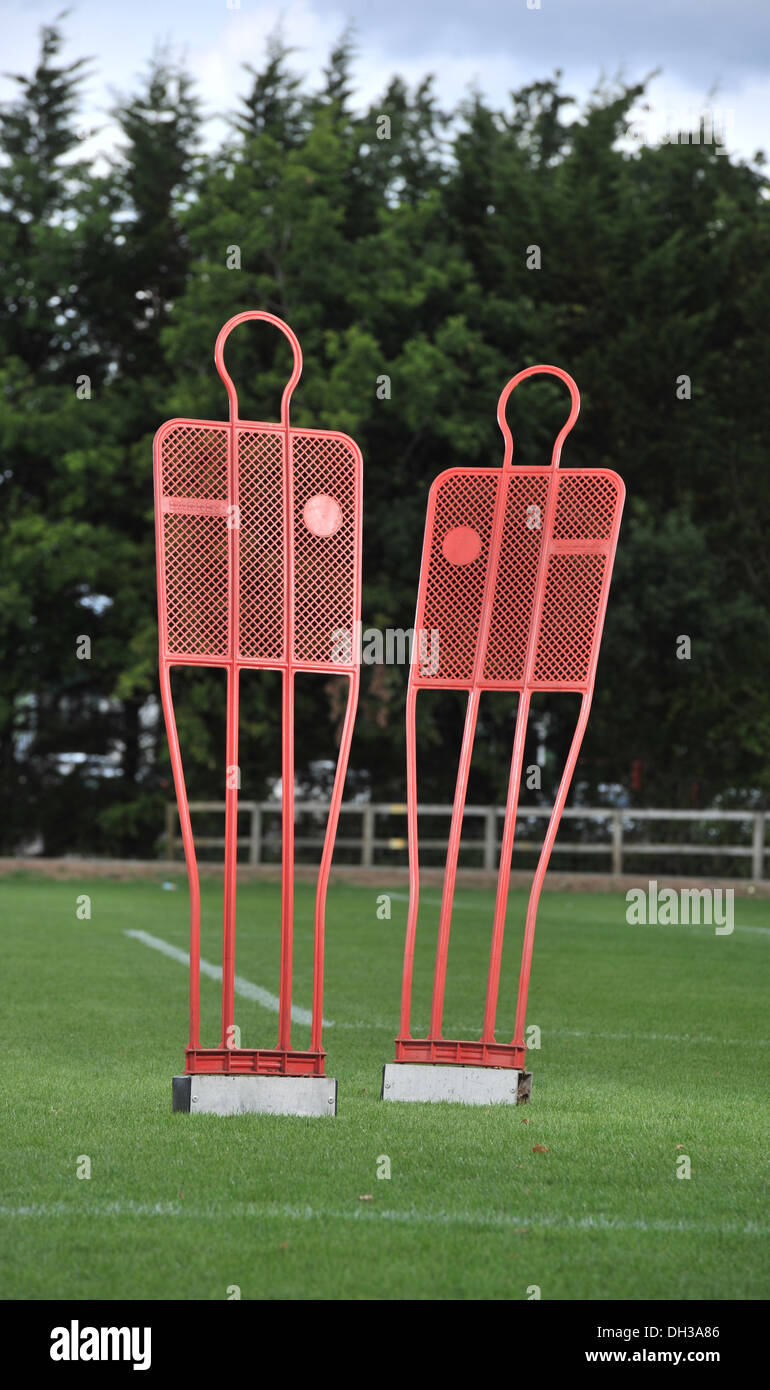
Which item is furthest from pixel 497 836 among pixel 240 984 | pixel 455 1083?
pixel 455 1083

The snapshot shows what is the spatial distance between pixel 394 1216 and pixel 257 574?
262 centimetres

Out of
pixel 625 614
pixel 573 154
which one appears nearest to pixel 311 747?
pixel 625 614

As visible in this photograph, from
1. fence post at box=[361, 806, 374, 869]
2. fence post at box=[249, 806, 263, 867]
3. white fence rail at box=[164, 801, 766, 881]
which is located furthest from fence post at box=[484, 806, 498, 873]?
fence post at box=[249, 806, 263, 867]

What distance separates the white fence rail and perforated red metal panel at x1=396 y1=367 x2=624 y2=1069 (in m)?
18.7

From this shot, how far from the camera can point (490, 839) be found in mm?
26453

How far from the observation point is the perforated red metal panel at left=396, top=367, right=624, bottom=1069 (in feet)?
22.2

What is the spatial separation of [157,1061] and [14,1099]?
118 cm

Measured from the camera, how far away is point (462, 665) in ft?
23.1

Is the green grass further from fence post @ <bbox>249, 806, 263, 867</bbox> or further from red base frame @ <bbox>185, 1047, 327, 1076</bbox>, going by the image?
fence post @ <bbox>249, 806, 263, 867</bbox>

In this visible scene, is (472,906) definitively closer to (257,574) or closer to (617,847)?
(617,847)

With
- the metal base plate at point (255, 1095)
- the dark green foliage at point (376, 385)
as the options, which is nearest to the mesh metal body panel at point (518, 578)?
the metal base plate at point (255, 1095)

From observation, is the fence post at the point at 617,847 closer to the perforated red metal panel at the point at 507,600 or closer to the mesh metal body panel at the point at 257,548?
the perforated red metal panel at the point at 507,600

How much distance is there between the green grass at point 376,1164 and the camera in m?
4.09

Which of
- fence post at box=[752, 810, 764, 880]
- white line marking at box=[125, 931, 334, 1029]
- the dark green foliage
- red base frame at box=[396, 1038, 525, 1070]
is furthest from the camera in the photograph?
the dark green foliage
